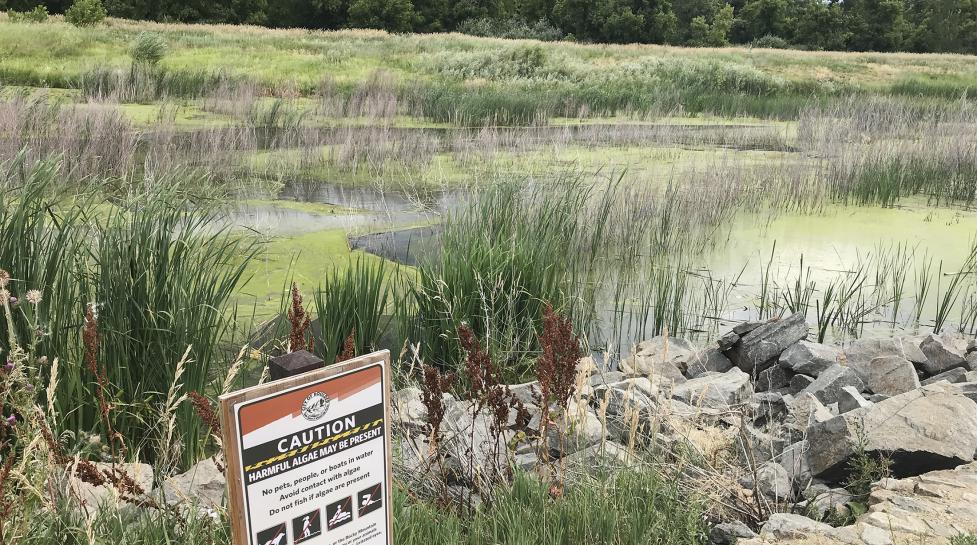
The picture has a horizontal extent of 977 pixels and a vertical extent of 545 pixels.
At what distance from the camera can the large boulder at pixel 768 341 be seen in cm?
377

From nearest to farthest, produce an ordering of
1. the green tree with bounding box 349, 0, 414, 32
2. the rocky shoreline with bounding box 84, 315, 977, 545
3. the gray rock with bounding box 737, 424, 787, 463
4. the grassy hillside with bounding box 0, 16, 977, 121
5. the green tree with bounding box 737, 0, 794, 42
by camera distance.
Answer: the rocky shoreline with bounding box 84, 315, 977, 545, the gray rock with bounding box 737, 424, 787, 463, the grassy hillside with bounding box 0, 16, 977, 121, the green tree with bounding box 349, 0, 414, 32, the green tree with bounding box 737, 0, 794, 42

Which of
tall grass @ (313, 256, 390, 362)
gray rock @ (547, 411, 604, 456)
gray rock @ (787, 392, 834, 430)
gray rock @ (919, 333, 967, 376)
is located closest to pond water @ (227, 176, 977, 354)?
gray rock @ (919, 333, 967, 376)

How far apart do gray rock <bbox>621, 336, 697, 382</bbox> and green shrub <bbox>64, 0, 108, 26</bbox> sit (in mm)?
17165

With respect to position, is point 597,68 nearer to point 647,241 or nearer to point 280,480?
point 647,241

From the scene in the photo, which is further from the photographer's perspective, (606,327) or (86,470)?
(606,327)

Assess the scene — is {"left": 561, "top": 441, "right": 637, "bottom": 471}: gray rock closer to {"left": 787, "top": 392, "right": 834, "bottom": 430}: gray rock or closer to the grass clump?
the grass clump

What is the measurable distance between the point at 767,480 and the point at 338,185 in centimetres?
597

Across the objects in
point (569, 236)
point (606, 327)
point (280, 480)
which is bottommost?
point (606, 327)

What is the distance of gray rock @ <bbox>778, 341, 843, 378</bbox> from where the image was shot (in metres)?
3.62

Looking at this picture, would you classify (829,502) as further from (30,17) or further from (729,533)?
(30,17)

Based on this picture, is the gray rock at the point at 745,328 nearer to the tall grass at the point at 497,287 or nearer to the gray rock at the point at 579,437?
the tall grass at the point at 497,287

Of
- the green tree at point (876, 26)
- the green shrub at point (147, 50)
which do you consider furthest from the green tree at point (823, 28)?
the green shrub at point (147, 50)

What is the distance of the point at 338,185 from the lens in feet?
25.5

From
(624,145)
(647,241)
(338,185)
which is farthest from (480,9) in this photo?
(647,241)
